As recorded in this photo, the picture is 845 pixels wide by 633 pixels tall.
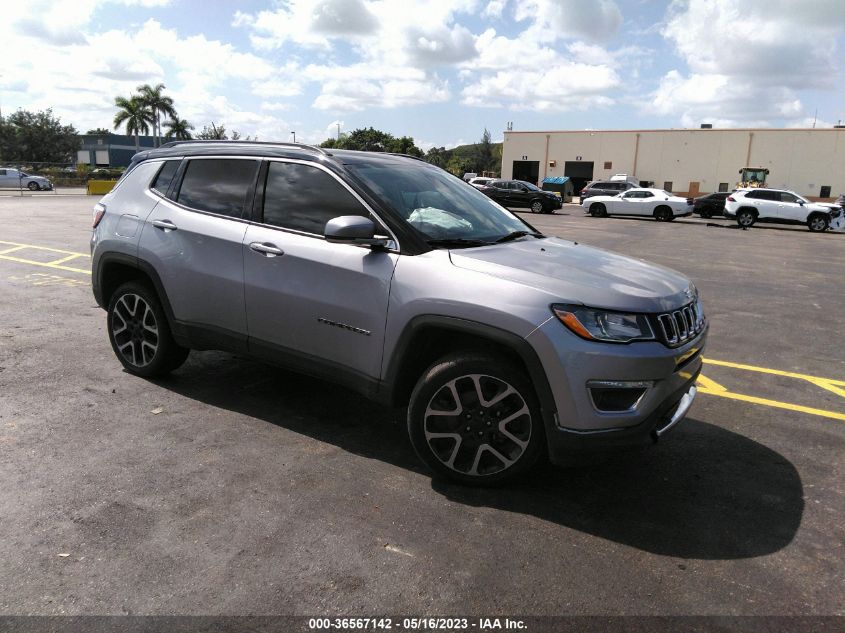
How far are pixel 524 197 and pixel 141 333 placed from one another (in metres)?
28.9

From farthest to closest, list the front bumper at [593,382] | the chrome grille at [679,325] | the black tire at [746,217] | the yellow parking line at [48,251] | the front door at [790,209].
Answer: the black tire at [746,217] → the front door at [790,209] → the yellow parking line at [48,251] → the chrome grille at [679,325] → the front bumper at [593,382]

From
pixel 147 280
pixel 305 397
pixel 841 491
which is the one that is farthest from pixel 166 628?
pixel 841 491

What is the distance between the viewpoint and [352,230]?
3338 millimetres

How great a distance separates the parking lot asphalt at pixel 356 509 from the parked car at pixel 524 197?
88.4ft

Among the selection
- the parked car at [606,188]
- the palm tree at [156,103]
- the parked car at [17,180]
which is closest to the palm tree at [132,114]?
the palm tree at [156,103]

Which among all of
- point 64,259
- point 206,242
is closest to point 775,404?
point 206,242

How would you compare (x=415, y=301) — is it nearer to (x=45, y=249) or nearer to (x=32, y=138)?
(x=45, y=249)

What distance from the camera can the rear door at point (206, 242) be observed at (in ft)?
13.5

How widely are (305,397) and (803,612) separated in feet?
10.8

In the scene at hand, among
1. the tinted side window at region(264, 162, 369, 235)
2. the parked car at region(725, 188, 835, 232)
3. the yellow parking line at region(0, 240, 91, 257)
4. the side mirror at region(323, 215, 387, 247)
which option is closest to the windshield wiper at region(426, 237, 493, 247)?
the side mirror at region(323, 215, 387, 247)

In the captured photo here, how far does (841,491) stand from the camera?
346 cm

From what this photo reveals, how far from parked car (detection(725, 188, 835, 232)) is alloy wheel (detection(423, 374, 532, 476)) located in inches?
1041

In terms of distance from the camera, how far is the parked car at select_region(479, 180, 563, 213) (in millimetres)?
31406

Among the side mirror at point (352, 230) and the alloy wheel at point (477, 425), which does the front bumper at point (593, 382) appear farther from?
the side mirror at point (352, 230)
